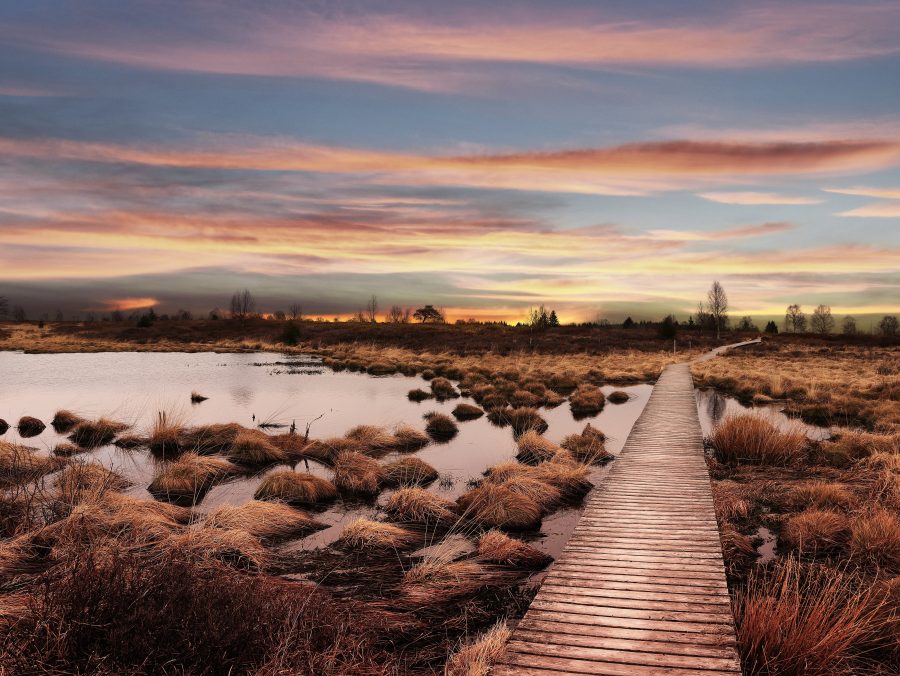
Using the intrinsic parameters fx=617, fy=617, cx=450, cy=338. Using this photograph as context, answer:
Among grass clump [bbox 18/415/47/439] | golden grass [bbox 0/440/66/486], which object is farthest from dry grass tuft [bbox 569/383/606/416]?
grass clump [bbox 18/415/47/439]

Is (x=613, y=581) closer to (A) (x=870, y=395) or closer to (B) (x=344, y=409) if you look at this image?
(B) (x=344, y=409)

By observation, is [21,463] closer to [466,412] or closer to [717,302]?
[466,412]

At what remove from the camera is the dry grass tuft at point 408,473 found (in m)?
14.5

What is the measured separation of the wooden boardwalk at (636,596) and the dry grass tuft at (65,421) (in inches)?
774

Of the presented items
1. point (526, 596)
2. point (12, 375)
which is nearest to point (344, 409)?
point (526, 596)

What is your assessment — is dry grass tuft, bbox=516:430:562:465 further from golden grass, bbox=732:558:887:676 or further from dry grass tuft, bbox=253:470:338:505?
golden grass, bbox=732:558:887:676

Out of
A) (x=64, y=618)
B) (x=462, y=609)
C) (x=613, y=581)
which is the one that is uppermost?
(x=64, y=618)

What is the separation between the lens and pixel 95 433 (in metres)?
19.6

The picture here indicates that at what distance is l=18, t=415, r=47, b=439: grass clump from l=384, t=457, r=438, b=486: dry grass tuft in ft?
44.8

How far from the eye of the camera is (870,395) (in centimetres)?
2662

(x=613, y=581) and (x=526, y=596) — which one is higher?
(x=613, y=581)

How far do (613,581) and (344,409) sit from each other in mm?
20469

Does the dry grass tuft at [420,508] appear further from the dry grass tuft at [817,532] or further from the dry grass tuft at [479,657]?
the dry grass tuft at [817,532]

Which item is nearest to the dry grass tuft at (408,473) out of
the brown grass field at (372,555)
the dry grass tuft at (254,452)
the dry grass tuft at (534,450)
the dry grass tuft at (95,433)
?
the brown grass field at (372,555)
